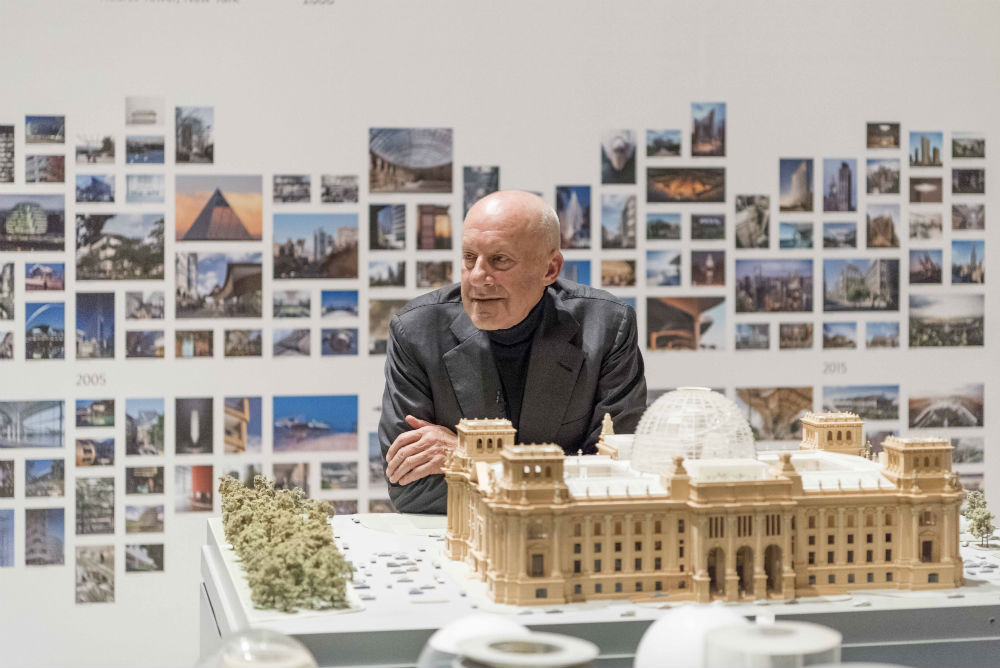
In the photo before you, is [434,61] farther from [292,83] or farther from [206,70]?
[206,70]

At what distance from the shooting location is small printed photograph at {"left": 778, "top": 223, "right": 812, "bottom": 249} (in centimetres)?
1608

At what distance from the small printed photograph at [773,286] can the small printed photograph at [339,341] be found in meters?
4.57

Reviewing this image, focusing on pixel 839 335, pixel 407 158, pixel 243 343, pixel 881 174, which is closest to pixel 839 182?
pixel 881 174

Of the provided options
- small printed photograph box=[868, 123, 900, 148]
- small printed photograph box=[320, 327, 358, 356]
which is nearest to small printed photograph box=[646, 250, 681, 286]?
small printed photograph box=[868, 123, 900, 148]

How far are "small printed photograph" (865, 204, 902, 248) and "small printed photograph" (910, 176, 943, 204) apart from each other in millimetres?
292

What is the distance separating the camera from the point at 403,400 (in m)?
11.5

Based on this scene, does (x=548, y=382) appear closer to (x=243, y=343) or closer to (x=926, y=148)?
(x=243, y=343)

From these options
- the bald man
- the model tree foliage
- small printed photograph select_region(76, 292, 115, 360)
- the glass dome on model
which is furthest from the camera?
small printed photograph select_region(76, 292, 115, 360)

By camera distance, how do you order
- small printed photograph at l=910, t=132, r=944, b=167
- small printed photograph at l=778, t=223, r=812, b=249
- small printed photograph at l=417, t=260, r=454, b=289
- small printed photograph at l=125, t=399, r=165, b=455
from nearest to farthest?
small printed photograph at l=125, t=399, r=165, b=455, small printed photograph at l=417, t=260, r=454, b=289, small printed photograph at l=778, t=223, r=812, b=249, small printed photograph at l=910, t=132, r=944, b=167

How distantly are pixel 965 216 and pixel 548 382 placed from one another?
756 centimetres

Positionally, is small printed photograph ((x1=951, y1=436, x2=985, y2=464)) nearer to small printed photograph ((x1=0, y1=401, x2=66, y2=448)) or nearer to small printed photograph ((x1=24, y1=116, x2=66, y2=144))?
small printed photograph ((x1=0, y1=401, x2=66, y2=448))

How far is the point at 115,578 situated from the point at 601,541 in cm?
860

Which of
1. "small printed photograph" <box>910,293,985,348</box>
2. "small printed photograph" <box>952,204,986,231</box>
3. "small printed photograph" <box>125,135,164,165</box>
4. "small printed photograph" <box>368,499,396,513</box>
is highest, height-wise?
"small printed photograph" <box>125,135,164,165</box>

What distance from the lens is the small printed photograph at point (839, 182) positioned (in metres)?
16.1
